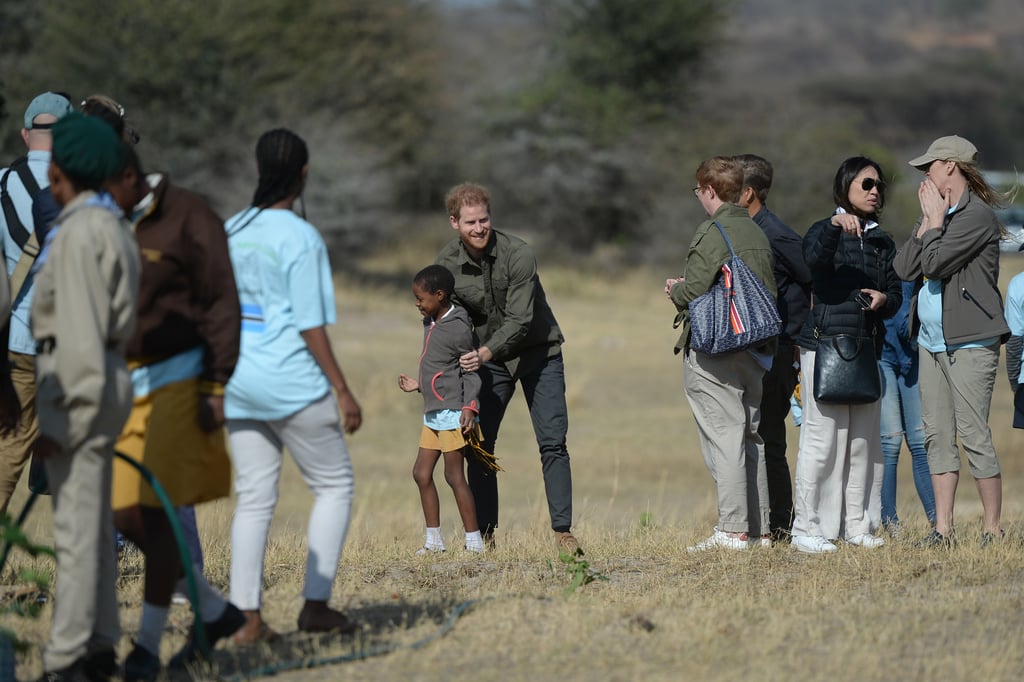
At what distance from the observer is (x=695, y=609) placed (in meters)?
6.02

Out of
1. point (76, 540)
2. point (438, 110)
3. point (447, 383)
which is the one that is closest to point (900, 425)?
point (447, 383)

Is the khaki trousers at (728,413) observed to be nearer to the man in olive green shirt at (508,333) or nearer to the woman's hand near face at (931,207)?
the man in olive green shirt at (508,333)

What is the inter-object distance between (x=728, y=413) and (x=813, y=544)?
871mm

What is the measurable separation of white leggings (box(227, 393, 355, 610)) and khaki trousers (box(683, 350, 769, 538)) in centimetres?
265

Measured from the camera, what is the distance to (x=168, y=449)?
4.90 meters

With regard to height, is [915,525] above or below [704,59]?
below

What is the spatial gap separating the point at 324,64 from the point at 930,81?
59.0m

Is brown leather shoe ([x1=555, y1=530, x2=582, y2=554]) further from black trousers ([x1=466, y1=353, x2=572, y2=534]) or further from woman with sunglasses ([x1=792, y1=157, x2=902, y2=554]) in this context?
woman with sunglasses ([x1=792, y1=157, x2=902, y2=554])

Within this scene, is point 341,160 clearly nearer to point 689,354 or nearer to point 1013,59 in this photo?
point 689,354

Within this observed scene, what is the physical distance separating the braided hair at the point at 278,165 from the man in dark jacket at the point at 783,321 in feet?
10.3

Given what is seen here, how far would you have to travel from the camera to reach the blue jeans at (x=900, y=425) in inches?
336

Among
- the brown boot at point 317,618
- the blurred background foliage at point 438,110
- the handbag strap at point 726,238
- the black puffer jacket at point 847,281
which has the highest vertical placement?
the blurred background foliage at point 438,110

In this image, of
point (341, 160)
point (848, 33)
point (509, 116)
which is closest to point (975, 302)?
point (341, 160)

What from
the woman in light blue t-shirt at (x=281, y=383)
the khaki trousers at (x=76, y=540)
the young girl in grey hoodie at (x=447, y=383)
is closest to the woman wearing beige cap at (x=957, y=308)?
the young girl in grey hoodie at (x=447, y=383)
